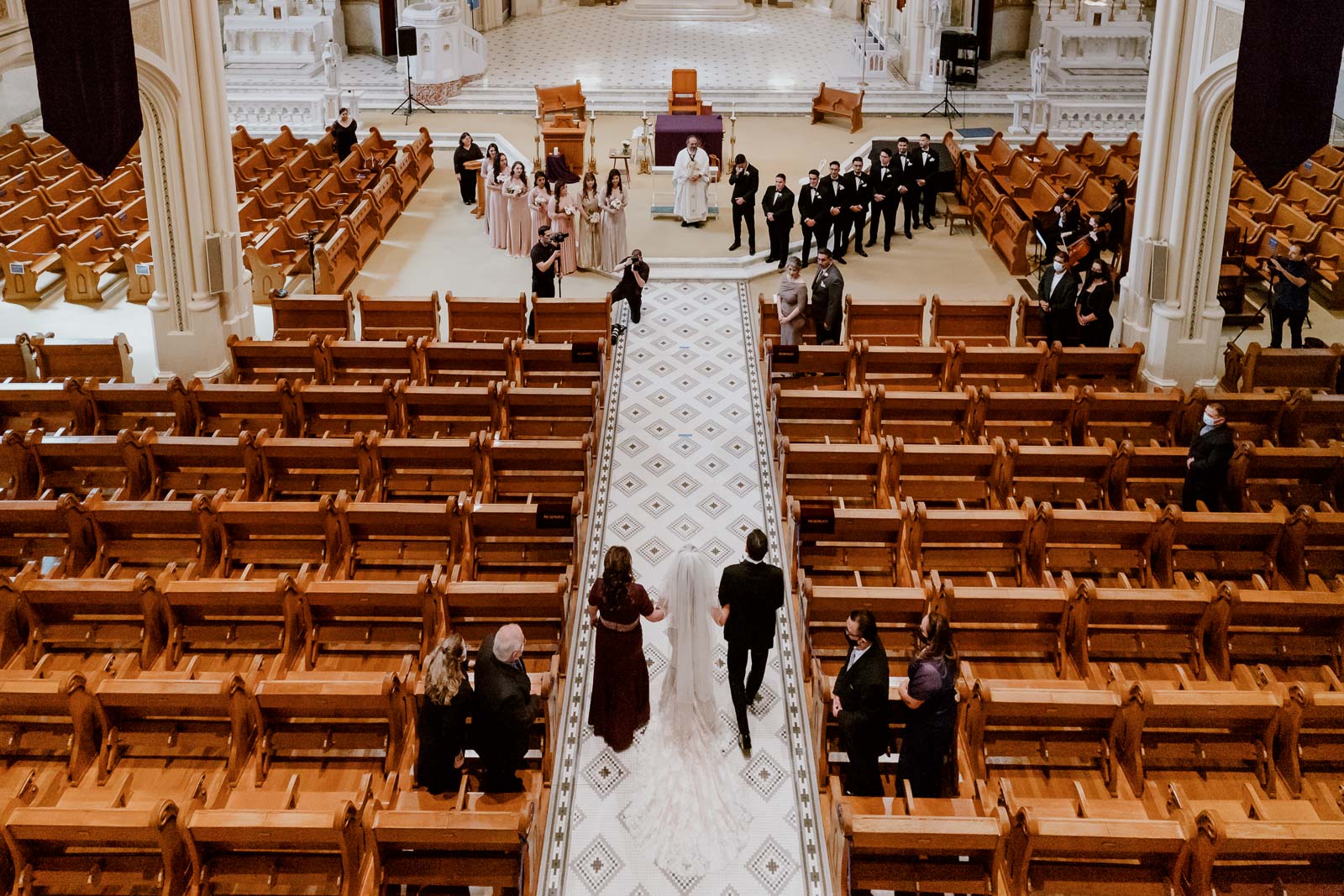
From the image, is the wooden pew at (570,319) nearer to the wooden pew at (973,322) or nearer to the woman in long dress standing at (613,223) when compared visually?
the woman in long dress standing at (613,223)

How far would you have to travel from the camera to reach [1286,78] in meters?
8.03

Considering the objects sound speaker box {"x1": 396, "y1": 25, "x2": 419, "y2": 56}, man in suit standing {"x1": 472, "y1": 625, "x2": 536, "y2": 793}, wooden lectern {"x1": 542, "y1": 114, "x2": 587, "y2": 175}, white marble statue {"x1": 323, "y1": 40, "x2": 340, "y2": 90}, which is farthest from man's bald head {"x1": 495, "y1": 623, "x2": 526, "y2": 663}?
sound speaker box {"x1": 396, "y1": 25, "x2": 419, "y2": 56}

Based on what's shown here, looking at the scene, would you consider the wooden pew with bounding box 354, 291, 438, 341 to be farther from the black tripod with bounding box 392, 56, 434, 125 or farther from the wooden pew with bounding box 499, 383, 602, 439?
the black tripod with bounding box 392, 56, 434, 125

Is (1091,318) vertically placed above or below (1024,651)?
above

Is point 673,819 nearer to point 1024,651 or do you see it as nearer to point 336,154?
point 1024,651

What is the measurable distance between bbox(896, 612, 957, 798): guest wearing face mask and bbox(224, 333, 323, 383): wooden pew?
670cm

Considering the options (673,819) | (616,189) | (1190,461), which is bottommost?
(673,819)

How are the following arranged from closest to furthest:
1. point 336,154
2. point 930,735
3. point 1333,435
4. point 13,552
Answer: point 930,735, point 13,552, point 1333,435, point 336,154

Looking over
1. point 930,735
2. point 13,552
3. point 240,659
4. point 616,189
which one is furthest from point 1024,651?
point 616,189

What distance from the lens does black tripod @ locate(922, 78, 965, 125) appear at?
22281 mm

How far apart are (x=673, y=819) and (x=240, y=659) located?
2.77 meters

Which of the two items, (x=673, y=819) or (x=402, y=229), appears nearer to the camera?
(x=673, y=819)

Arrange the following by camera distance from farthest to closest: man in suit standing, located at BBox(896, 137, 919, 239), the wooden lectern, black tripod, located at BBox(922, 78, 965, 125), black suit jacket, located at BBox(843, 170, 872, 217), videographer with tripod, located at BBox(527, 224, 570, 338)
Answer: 1. black tripod, located at BBox(922, 78, 965, 125)
2. the wooden lectern
3. man in suit standing, located at BBox(896, 137, 919, 239)
4. black suit jacket, located at BBox(843, 170, 872, 217)
5. videographer with tripod, located at BBox(527, 224, 570, 338)

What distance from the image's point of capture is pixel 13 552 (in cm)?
828
